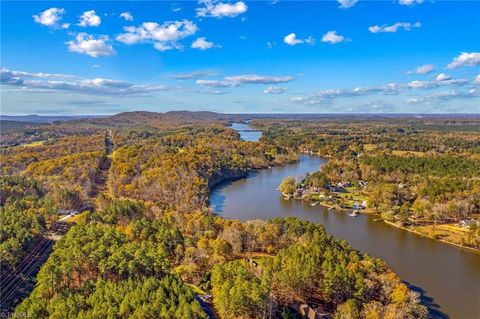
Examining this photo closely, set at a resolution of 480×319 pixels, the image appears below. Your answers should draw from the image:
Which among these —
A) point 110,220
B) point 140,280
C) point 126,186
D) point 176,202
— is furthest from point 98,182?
point 140,280

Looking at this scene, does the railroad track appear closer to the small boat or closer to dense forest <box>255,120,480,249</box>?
the small boat

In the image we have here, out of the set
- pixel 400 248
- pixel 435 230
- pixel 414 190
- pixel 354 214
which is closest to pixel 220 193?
pixel 354 214

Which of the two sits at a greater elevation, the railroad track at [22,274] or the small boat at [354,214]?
the small boat at [354,214]

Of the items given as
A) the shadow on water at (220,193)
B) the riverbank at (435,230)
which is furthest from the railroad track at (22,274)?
the riverbank at (435,230)

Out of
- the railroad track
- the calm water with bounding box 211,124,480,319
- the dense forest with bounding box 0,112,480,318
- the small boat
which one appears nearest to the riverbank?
the small boat

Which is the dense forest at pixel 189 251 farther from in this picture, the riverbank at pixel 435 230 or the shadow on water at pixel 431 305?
the shadow on water at pixel 431 305

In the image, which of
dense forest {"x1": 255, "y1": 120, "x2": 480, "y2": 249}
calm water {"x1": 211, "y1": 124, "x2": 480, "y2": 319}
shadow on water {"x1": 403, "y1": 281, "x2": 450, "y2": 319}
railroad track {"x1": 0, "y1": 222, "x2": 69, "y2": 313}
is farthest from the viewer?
dense forest {"x1": 255, "y1": 120, "x2": 480, "y2": 249}

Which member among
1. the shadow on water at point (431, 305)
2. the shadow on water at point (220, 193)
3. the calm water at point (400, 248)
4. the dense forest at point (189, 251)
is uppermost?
the dense forest at point (189, 251)

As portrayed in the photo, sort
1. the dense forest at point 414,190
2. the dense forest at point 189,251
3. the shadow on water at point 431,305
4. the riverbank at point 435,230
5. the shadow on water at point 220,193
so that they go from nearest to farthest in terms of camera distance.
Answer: the dense forest at point 189,251
the shadow on water at point 431,305
the riverbank at point 435,230
the dense forest at point 414,190
the shadow on water at point 220,193
